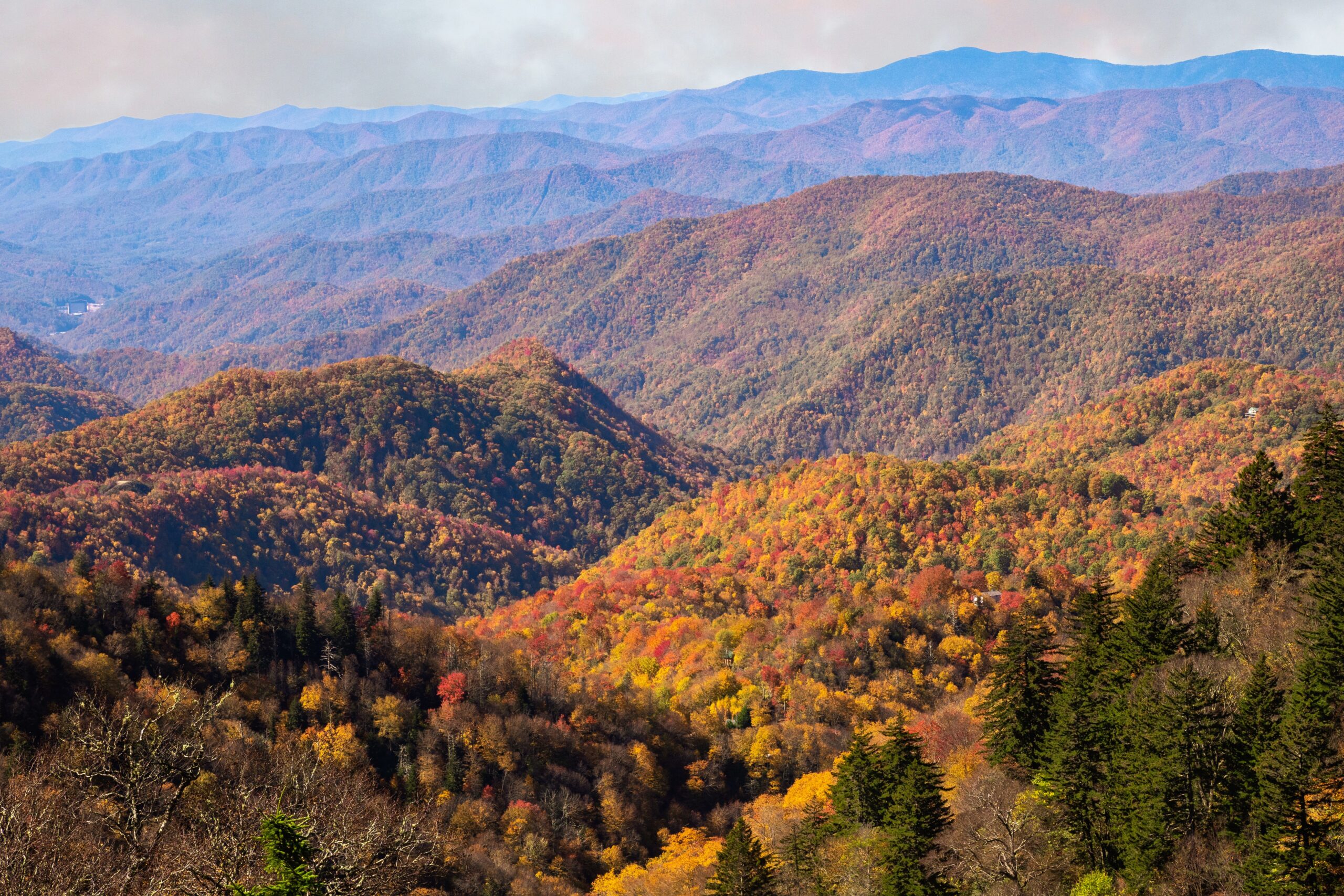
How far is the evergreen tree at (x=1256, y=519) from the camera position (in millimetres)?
53750

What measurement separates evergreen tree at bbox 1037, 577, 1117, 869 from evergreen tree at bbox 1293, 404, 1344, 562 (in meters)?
14.4

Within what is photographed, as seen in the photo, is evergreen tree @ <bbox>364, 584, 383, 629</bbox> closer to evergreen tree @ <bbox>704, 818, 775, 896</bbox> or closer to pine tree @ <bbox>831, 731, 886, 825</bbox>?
pine tree @ <bbox>831, 731, 886, 825</bbox>

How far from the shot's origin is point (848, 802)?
49.0 m

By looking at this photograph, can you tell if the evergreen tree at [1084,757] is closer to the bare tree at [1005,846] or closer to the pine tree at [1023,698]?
the pine tree at [1023,698]

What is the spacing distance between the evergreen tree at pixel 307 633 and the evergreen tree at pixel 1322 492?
2672 inches

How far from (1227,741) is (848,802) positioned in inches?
744

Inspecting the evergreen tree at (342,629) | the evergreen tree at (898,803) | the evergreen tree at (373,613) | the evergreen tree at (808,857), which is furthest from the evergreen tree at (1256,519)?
the evergreen tree at (373,613)

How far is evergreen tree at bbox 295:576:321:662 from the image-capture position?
7712 cm

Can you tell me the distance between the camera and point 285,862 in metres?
25.6

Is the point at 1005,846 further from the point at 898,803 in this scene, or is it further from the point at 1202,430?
the point at 1202,430

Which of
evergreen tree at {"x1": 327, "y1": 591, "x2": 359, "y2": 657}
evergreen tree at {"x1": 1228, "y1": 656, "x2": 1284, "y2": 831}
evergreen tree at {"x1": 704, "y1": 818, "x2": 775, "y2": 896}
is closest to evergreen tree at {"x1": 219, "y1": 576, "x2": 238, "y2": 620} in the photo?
evergreen tree at {"x1": 327, "y1": 591, "x2": 359, "y2": 657}

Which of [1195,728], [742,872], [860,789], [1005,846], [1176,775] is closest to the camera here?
[1195,728]

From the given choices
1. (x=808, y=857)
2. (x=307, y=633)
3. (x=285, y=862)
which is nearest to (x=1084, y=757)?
(x=808, y=857)

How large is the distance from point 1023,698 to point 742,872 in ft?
53.8
